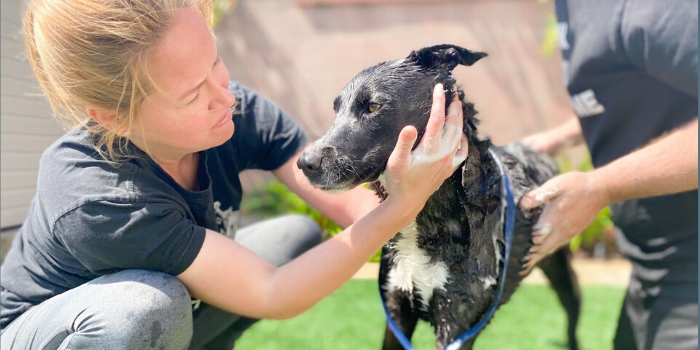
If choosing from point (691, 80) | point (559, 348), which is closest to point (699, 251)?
point (691, 80)

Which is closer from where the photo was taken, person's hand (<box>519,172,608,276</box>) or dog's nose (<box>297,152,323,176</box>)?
dog's nose (<box>297,152,323,176</box>)

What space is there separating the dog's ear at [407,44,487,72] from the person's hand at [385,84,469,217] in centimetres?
14

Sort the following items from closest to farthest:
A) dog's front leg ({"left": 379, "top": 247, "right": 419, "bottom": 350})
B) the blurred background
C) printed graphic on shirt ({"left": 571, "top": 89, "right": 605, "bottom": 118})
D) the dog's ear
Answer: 1. the dog's ear
2. dog's front leg ({"left": 379, "top": 247, "right": 419, "bottom": 350})
3. printed graphic on shirt ({"left": 571, "top": 89, "right": 605, "bottom": 118})
4. the blurred background

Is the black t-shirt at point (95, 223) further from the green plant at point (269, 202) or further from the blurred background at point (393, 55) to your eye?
the green plant at point (269, 202)

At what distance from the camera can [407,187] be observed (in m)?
1.63

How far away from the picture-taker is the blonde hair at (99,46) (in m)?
1.63

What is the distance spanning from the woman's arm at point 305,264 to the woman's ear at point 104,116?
1.51 feet

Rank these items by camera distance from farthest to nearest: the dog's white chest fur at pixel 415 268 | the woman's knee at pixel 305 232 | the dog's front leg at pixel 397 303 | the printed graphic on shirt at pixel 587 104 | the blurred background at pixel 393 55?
the blurred background at pixel 393 55
the woman's knee at pixel 305 232
the printed graphic on shirt at pixel 587 104
the dog's front leg at pixel 397 303
the dog's white chest fur at pixel 415 268

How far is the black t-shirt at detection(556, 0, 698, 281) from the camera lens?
2.24m

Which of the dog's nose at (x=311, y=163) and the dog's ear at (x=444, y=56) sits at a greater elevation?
the dog's ear at (x=444, y=56)

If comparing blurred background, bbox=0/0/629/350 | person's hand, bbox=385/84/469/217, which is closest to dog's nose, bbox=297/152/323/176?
person's hand, bbox=385/84/469/217

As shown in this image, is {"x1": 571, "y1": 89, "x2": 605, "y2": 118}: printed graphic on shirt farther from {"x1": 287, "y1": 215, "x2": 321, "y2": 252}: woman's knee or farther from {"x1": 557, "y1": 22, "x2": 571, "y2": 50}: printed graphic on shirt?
{"x1": 287, "y1": 215, "x2": 321, "y2": 252}: woman's knee

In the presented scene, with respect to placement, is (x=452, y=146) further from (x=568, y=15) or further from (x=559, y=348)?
(x=559, y=348)

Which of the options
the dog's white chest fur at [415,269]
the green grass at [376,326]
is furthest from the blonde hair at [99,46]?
the green grass at [376,326]
